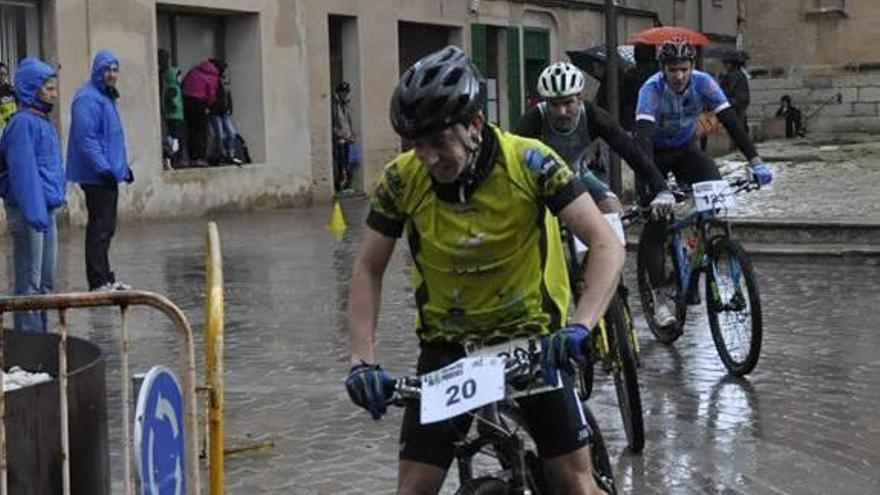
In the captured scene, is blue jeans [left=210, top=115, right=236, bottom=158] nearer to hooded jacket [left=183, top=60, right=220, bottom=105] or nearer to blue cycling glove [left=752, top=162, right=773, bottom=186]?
hooded jacket [left=183, top=60, right=220, bottom=105]

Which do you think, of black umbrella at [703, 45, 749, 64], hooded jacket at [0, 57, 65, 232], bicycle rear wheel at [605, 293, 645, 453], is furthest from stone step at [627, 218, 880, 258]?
black umbrella at [703, 45, 749, 64]

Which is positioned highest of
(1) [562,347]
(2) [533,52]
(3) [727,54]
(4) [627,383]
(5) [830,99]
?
(2) [533,52]

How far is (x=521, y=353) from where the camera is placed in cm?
390

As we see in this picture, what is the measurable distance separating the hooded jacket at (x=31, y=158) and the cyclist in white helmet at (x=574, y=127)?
12.6 feet

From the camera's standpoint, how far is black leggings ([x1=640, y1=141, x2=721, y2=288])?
900 centimetres

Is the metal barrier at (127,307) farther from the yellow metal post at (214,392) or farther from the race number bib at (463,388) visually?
the race number bib at (463,388)

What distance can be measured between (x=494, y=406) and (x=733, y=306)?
15.1 ft

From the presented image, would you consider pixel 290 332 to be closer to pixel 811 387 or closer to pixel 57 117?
pixel 811 387

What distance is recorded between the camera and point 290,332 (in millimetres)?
10406

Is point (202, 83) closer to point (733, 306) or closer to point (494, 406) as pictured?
point (733, 306)

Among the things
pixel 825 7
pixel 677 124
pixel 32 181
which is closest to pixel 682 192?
pixel 677 124

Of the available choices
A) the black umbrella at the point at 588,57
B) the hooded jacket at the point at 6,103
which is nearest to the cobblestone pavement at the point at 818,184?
the black umbrella at the point at 588,57

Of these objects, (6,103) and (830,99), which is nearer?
(6,103)

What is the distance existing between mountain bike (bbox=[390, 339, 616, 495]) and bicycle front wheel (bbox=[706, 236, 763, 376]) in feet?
13.6
